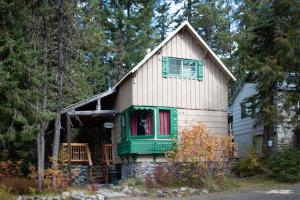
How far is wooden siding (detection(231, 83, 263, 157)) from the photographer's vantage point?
2876 centimetres

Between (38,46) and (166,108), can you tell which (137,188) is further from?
(38,46)

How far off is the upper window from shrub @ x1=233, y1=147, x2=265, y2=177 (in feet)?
15.2

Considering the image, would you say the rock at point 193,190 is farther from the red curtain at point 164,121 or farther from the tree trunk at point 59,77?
the tree trunk at point 59,77

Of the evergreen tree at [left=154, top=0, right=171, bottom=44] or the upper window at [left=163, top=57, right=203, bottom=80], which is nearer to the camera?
the upper window at [left=163, top=57, right=203, bottom=80]

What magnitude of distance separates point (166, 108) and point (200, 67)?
2885 mm

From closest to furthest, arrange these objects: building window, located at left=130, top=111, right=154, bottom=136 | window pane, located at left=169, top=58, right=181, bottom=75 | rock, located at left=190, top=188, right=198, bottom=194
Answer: rock, located at left=190, top=188, right=198, bottom=194
building window, located at left=130, top=111, right=154, bottom=136
window pane, located at left=169, top=58, right=181, bottom=75

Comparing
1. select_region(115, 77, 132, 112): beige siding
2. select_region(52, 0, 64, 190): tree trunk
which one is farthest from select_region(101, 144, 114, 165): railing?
select_region(52, 0, 64, 190): tree trunk

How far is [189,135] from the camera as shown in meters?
19.5

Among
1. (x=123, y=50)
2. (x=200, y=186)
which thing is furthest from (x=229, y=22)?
(x=200, y=186)

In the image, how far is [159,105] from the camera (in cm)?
2167

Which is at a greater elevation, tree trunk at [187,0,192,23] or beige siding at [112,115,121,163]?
tree trunk at [187,0,192,23]

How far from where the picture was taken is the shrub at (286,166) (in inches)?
771

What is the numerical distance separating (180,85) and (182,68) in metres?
0.90

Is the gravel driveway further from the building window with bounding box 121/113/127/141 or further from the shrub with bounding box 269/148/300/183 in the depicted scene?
the building window with bounding box 121/113/127/141
